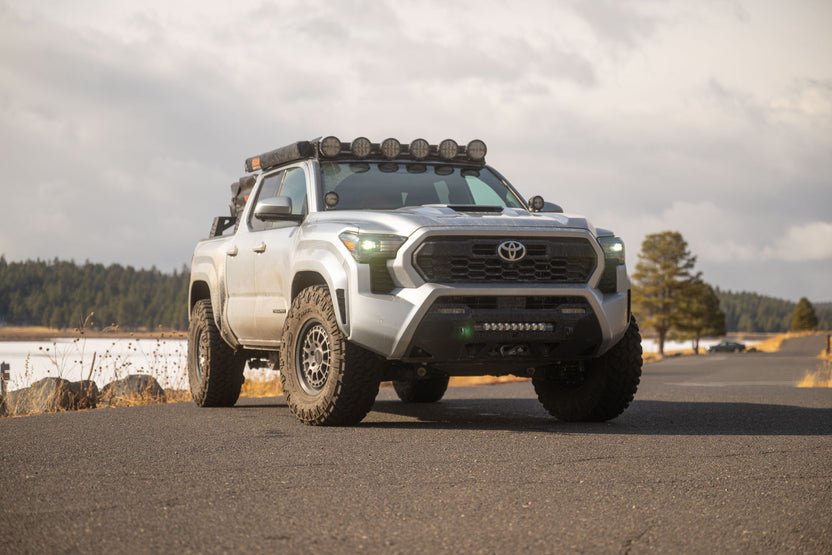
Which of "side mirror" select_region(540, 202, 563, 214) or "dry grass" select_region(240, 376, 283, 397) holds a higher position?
"side mirror" select_region(540, 202, 563, 214)

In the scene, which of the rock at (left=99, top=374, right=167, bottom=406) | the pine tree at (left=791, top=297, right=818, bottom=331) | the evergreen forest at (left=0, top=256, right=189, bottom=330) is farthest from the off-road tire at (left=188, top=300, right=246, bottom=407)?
the pine tree at (left=791, top=297, right=818, bottom=331)

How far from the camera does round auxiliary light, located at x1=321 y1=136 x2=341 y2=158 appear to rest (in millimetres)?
8711

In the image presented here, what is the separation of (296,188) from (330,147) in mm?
567

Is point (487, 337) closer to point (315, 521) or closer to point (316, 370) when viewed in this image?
point (316, 370)

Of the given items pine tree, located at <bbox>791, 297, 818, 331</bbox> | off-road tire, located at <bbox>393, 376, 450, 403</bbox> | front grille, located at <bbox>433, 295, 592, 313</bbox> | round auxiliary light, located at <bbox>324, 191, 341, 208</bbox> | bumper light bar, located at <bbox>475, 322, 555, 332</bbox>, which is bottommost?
off-road tire, located at <bbox>393, 376, 450, 403</bbox>

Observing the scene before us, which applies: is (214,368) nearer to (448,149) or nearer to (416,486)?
(448,149)

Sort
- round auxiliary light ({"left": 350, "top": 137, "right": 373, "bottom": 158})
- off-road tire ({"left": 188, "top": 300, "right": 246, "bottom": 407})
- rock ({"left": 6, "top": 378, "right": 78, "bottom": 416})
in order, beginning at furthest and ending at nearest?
rock ({"left": 6, "top": 378, "right": 78, "bottom": 416}), off-road tire ({"left": 188, "top": 300, "right": 246, "bottom": 407}), round auxiliary light ({"left": 350, "top": 137, "right": 373, "bottom": 158})

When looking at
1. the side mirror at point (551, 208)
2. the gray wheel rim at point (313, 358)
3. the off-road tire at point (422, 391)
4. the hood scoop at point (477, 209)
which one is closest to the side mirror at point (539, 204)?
the side mirror at point (551, 208)

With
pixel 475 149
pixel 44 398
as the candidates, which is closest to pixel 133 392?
pixel 44 398

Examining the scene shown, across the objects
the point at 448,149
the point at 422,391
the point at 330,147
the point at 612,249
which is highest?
the point at 448,149

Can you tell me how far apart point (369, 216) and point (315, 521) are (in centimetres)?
382

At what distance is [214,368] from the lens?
32.6 feet

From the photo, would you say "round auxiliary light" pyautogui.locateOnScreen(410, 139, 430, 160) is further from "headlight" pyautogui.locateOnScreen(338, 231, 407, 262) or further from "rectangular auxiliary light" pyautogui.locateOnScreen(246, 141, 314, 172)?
"headlight" pyautogui.locateOnScreen(338, 231, 407, 262)

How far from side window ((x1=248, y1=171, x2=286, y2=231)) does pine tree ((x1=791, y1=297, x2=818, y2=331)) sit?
146m
